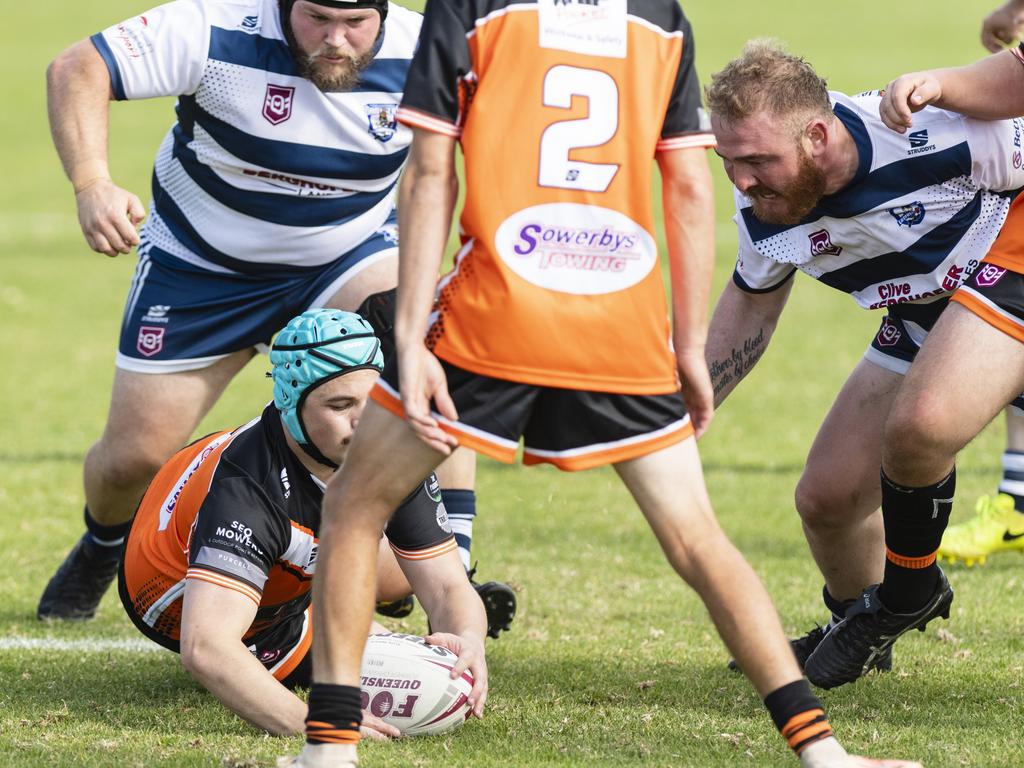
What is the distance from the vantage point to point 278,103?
5.57 metres

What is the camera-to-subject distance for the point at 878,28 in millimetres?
36844

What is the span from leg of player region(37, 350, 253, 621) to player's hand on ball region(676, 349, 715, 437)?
258 cm

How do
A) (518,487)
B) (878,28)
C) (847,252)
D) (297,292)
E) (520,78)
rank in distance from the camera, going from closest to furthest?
(520,78), (847,252), (297,292), (518,487), (878,28)

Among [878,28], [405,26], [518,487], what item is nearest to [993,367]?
[405,26]

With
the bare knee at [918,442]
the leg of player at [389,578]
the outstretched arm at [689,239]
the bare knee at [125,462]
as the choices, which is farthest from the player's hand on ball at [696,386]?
the bare knee at [125,462]

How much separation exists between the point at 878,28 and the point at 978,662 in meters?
33.7

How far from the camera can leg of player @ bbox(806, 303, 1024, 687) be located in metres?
4.48

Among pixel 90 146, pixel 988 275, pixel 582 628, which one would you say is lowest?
pixel 582 628

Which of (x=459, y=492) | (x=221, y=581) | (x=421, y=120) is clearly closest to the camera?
(x=421, y=120)

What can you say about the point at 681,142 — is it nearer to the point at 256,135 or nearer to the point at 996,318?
the point at 996,318

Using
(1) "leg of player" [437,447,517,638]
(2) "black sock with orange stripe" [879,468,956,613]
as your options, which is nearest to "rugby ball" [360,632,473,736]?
(1) "leg of player" [437,447,517,638]

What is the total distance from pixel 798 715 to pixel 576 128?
147 centimetres

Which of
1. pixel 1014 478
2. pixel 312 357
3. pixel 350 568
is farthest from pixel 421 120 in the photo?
pixel 1014 478

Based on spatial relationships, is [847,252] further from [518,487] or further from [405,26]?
[518,487]
